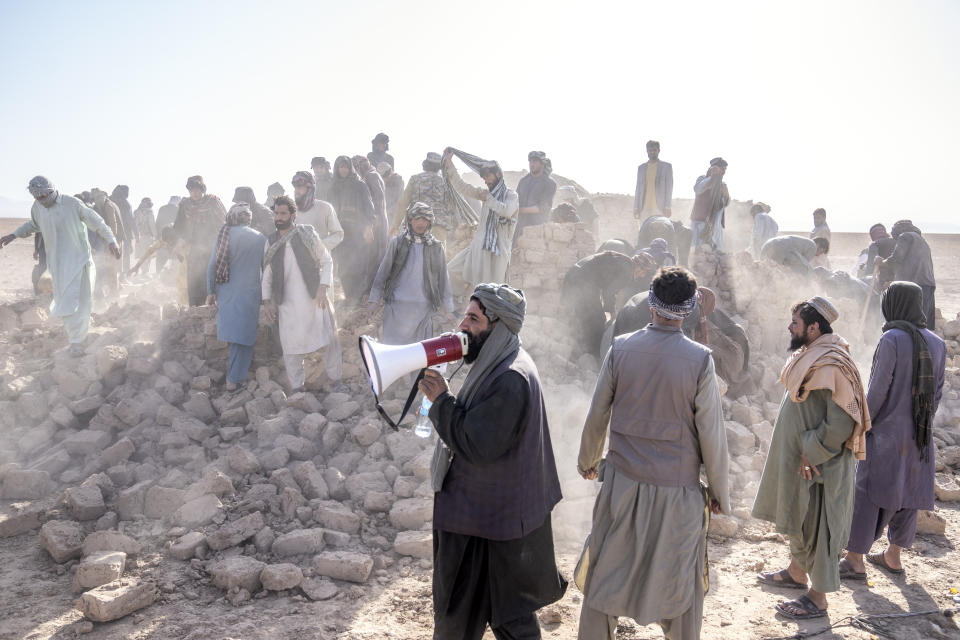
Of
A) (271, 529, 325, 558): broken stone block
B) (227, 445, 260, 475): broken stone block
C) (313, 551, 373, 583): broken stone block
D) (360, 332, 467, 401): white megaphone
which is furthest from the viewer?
(227, 445, 260, 475): broken stone block

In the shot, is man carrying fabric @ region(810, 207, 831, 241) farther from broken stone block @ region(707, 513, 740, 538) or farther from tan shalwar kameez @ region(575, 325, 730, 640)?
tan shalwar kameez @ region(575, 325, 730, 640)

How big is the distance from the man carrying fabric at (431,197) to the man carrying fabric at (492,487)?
15.4 ft

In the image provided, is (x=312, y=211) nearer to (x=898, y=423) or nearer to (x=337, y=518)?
(x=337, y=518)

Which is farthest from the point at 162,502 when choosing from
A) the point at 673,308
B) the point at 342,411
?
the point at 673,308

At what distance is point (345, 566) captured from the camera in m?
3.81

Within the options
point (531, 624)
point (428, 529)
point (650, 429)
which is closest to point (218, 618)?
point (428, 529)

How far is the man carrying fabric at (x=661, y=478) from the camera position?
2.72 m

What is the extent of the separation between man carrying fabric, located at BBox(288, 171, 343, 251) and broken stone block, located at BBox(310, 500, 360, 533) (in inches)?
116

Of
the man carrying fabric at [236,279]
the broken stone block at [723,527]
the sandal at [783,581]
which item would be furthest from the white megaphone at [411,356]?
the man carrying fabric at [236,279]

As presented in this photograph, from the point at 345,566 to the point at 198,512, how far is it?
125 centimetres

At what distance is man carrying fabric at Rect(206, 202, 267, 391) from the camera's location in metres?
6.07

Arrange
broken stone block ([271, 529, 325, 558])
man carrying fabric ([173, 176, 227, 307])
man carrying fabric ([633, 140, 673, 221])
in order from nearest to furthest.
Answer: broken stone block ([271, 529, 325, 558])
man carrying fabric ([173, 176, 227, 307])
man carrying fabric ([633, 140, 673, 221])

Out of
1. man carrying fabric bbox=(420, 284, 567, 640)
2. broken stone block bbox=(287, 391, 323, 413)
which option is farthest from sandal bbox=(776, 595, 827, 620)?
broken stone block bbox=(287, 391, 323, 413)

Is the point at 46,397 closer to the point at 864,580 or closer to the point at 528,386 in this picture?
the point at 528,386
